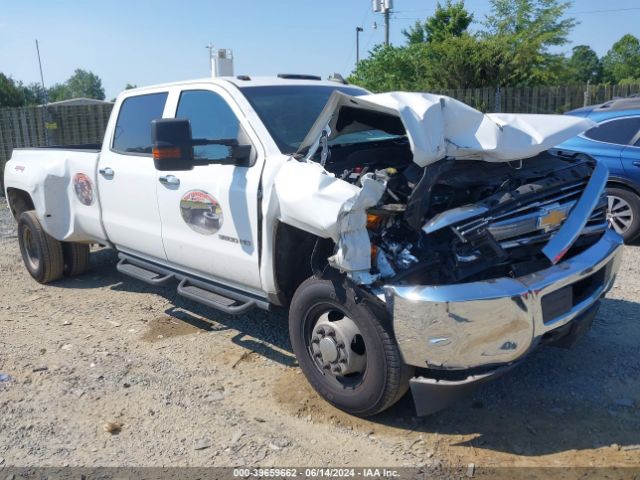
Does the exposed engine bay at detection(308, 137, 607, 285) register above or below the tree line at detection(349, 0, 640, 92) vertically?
below

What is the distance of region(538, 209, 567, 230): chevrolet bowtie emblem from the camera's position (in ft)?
10.9

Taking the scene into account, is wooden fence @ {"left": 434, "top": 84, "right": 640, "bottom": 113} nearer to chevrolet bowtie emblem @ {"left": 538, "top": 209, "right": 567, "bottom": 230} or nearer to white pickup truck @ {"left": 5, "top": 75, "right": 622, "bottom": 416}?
white pickup truck @ {"left": 5, "top": 75, "right": 622, "bottom": 416}

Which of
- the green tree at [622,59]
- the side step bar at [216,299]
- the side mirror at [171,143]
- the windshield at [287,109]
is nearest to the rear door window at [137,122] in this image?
the windshield at [287,109]

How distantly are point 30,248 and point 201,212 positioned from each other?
357 cm

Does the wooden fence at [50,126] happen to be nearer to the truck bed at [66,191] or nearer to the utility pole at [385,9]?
the truck bed at [66,191]

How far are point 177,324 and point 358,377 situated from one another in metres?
2.30

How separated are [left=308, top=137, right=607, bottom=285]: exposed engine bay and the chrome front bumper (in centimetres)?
16

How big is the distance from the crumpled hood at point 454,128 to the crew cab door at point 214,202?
651mm

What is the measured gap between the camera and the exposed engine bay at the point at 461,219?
3.16 meters

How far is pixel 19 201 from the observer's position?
22.8 feet

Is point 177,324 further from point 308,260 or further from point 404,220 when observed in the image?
point 404,220

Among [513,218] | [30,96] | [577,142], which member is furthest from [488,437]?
[30,96]

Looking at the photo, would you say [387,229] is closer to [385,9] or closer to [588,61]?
[385,9]

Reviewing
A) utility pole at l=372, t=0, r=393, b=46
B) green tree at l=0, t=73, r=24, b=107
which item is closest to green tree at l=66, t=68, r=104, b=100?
green tree at l=0, t=73, r=24, b=107
